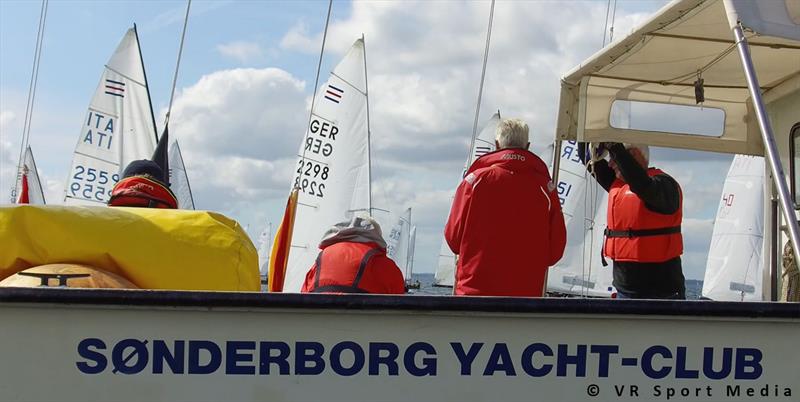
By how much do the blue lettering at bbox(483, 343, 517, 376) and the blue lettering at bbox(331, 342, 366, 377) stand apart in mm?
395

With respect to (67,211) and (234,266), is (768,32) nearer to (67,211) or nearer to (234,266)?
(234,266)

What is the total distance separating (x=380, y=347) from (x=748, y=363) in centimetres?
118

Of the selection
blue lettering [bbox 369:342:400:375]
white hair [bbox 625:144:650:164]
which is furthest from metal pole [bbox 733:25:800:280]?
white hair [bbox 625:144:650:164]

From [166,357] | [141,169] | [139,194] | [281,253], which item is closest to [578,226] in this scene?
[281,253]

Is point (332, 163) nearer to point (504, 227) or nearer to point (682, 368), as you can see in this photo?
point (504, 227)

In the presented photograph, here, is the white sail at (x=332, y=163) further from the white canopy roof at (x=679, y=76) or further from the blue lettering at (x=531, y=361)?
the blue lettering at (x=531, y=361)

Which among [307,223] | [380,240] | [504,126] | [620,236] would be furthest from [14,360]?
[307,223]

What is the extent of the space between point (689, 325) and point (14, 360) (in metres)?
2.10

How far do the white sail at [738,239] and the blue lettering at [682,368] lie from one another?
24247 millimetres

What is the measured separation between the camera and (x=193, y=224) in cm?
324

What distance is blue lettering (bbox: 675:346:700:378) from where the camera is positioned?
2.92 meters

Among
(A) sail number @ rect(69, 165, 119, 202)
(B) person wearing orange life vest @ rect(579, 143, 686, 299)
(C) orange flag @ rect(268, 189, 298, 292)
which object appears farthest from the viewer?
(A) sail number @ rect(69, 165, 119, 202)

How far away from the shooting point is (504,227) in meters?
4.20

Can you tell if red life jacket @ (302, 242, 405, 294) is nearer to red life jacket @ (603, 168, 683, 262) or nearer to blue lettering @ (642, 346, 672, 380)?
blue lettering @ (642, 346, 672, 380)
